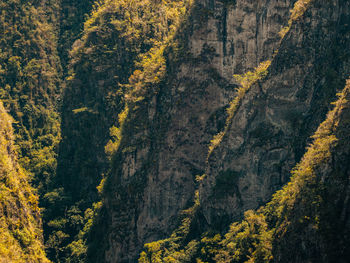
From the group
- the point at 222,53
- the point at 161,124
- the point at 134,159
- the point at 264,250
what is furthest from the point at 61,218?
the point at 264,250

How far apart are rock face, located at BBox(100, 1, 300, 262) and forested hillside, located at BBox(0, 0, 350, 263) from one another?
0.45ft

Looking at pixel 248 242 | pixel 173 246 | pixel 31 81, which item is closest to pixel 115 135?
pixel 31 81

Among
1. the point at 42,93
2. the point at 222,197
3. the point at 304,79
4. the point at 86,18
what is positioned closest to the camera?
the point at 304,79

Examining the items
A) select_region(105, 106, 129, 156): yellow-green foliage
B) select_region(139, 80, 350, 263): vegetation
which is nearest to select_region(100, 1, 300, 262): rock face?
select_region(105, 106, 129, 156): yellow-green foliage

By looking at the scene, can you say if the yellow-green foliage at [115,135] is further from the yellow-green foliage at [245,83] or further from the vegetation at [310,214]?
the vegetation at [310,214]

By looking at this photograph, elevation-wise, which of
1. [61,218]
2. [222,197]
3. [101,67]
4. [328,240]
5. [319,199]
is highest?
[101,67]

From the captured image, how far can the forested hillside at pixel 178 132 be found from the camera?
1391 inches

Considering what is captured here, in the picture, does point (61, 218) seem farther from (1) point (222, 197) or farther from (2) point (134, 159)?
(1) point (222, 197)

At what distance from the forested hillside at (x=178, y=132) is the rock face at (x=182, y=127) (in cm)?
14

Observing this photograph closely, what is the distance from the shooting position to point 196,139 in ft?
176

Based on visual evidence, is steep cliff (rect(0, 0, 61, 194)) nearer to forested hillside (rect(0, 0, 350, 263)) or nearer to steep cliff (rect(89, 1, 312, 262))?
forested hillside (rect(0, 0, 350, 263))

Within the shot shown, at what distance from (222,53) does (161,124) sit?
11.4m

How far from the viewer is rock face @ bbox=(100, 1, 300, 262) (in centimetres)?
5156

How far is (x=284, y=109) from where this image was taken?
1635 inches
